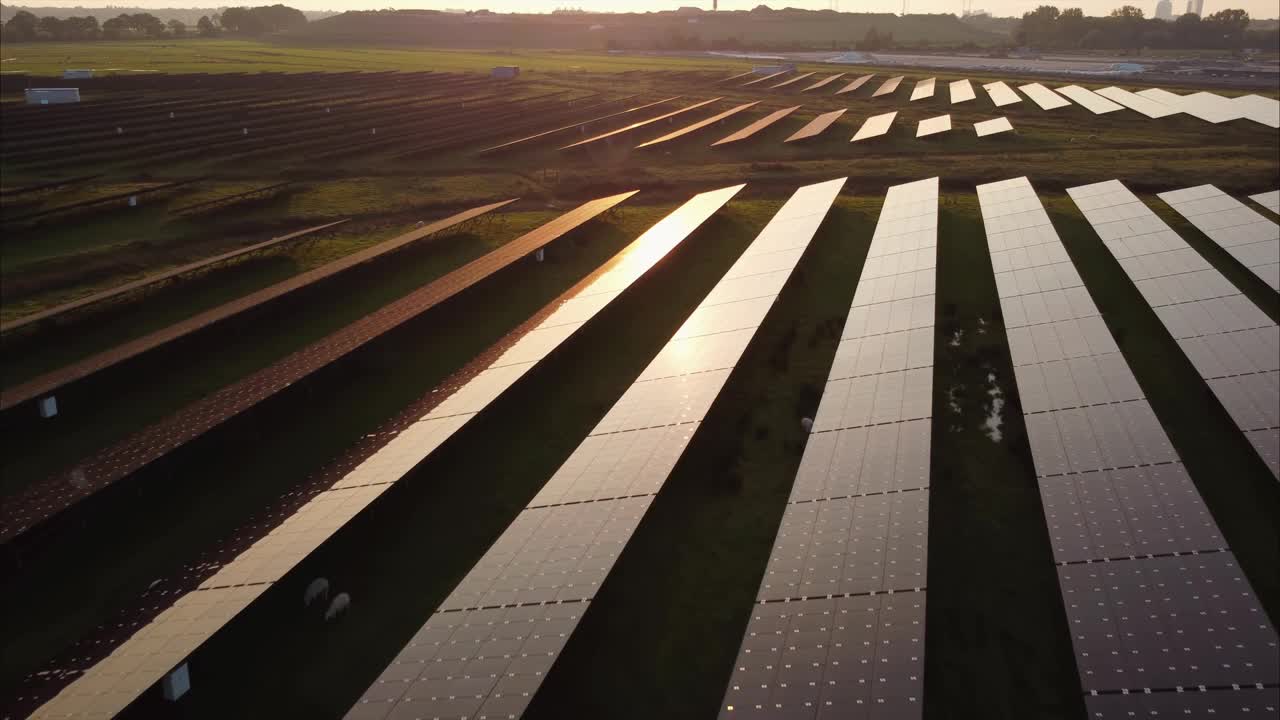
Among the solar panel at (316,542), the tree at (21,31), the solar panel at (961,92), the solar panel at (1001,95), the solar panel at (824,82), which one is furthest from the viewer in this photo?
the tree at (21,31)

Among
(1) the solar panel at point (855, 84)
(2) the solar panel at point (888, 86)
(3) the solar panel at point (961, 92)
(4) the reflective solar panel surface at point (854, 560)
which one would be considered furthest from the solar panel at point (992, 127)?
(4) the reflective solar panel surface at point (854, 560)

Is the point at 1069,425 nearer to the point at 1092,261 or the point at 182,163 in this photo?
the point at 1092,261

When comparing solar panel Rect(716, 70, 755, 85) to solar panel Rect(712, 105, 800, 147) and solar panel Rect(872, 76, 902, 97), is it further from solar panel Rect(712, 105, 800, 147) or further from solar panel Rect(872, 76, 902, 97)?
solar panel Rect(712, 105, 800, 147)

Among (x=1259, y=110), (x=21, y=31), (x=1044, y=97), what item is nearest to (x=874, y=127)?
(x=1044, y=97)

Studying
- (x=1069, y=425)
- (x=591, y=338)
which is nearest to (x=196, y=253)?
(x=591, y=338)

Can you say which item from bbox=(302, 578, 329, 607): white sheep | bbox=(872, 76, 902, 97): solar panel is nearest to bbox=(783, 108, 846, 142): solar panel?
bbox=(872, 76, 902, 97): solar panel

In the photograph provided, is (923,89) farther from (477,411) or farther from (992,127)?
(477,411)

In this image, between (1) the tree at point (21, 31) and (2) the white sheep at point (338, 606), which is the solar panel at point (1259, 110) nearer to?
(2) the white sheep at point (338, 606)
